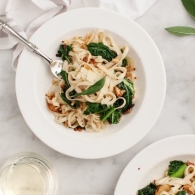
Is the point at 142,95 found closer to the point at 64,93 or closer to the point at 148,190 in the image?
the point at 64,93

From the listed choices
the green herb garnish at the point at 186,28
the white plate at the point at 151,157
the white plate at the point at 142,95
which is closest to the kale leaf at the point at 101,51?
the white plate at the point at 142,95

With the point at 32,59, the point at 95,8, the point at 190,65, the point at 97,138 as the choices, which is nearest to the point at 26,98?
the point at 32,59

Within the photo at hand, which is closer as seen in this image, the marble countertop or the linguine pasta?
the linguine pasta

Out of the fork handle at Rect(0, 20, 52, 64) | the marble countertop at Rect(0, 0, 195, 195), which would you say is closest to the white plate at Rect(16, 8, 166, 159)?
the fork handle at Rect(0, 20, 52, 64)

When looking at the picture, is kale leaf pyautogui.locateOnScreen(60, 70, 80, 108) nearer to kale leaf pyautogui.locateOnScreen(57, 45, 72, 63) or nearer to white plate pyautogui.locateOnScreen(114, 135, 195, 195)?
kale leaf pyautogui.locateOnScreen(57, 45, 72, 63)

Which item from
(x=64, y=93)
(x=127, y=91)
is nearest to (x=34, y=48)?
(x=64, y=93)

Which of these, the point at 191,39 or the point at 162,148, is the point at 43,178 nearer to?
the point at 162,148
